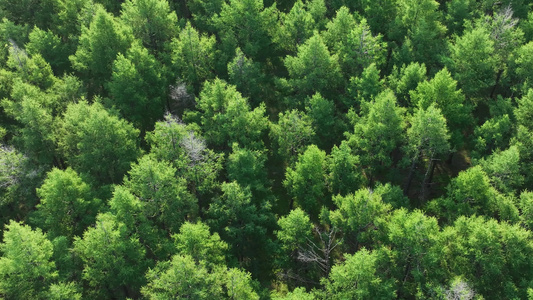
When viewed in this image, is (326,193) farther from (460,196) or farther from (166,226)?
(166,226)

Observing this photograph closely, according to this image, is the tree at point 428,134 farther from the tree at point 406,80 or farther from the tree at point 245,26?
the tree at point 245,26

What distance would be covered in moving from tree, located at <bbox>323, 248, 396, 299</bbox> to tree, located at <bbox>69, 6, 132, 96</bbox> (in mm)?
48763

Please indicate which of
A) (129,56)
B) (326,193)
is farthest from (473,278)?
(129,56)

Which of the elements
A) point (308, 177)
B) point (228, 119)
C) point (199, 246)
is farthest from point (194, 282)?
point (228, 119)

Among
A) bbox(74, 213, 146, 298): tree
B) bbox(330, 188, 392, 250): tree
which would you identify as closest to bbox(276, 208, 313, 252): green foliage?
bbox(330, 188, 392, 250): tree

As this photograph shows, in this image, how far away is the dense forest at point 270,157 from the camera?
Result: 44469 millimetres

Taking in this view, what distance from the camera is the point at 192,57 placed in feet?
216

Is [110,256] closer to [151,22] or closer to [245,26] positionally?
[151,22]

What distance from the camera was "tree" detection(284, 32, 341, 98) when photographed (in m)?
61.6

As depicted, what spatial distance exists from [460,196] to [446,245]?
274 inches

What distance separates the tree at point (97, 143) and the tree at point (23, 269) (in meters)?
12.7

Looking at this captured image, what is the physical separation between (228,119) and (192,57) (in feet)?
48.3

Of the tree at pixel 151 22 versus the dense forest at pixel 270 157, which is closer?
the dense forest at pixel 270 157

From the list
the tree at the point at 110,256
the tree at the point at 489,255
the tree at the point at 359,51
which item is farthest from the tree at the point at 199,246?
the tree at the point at 359,51
